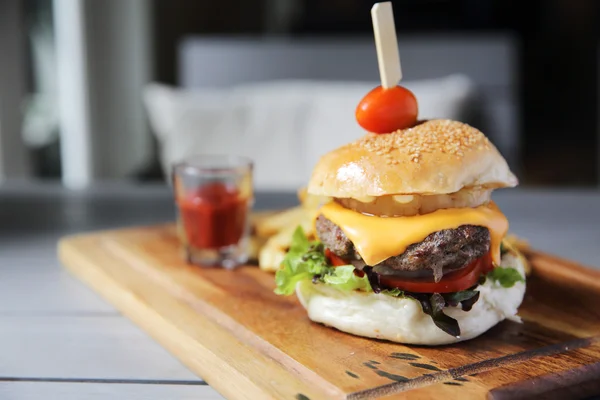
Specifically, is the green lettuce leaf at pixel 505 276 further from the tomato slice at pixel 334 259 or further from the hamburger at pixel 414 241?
the tomato slice at pixel 334 259

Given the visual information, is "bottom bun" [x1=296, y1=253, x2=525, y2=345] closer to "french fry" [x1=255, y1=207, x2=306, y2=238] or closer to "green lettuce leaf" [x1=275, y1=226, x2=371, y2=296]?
"green lettuce leaf" [x1=275, y1=226, x2=371, y2=296]

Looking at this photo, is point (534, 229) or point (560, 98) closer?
point (534, 229)

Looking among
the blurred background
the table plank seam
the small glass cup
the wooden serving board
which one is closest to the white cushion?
the blurred background

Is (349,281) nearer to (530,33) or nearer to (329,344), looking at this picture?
(329,344)

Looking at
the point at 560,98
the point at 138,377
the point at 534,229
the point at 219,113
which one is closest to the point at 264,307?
the point at 138,377

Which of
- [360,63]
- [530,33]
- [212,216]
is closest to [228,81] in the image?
[360,63]

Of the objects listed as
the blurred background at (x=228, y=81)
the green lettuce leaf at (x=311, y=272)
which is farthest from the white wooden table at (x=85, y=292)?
the blurred background at (x=228, y=81)

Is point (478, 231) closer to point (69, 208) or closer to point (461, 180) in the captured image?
point (461, 180)
